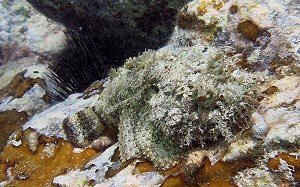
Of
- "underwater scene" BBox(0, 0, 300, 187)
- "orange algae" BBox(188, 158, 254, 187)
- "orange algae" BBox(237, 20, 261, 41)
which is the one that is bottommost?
"orange algae" BBox(188, 158, 254, 187)

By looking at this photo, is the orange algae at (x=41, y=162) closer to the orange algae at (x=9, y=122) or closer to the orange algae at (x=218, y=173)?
the orange algae at (x=9, y=122)

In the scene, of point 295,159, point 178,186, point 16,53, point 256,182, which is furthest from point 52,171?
point 16,53

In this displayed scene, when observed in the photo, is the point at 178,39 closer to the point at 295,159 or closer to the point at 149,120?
the point at 149,120

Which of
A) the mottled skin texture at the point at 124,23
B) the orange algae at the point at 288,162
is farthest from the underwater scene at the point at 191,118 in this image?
the mottled skin texture at the point at 124,23

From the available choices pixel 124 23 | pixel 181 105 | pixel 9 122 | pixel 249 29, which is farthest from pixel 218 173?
pixel 124 23

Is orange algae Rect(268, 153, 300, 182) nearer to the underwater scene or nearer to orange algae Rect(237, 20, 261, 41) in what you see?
the underwater scene

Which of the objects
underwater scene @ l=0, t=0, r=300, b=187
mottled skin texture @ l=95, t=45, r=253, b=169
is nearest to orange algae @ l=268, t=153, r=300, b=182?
underwater scene @ l=0, t=0, r=300, b=187

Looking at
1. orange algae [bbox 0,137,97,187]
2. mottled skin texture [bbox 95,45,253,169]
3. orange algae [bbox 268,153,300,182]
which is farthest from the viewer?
orange algae [bbox 0,137,97,187]
